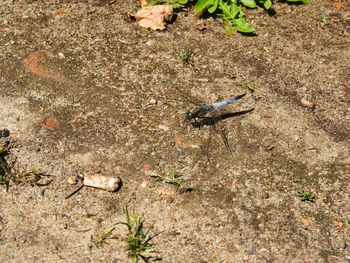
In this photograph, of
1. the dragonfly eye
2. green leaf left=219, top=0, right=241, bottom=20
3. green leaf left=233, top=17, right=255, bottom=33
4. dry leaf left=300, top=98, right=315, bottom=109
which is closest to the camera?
the dragonfly eye

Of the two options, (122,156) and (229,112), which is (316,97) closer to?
Answer: (229,112)

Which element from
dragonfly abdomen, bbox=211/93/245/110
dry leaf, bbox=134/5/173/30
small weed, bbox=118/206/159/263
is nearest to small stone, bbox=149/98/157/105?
dragonfly abdomen, bbox=211/93/245/110

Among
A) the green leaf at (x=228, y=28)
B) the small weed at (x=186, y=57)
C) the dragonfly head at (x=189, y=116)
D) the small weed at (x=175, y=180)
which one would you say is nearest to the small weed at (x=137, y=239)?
the small weed at (x=175, y=180)

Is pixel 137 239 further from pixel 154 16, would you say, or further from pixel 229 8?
pixel 229 8

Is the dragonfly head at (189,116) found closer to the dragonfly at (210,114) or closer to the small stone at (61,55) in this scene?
the dragonfly at (210,114)

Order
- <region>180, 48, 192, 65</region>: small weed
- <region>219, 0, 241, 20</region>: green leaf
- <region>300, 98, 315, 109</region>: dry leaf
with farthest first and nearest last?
1. <region>219, 0, 241, 20</region>: green leaf
2. <region>180, 48, 192, 65</region>: small weed
3. <region>300, 98, 315, 109</region>: dry leaf

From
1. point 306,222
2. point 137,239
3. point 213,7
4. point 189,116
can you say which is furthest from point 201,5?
point 137,239

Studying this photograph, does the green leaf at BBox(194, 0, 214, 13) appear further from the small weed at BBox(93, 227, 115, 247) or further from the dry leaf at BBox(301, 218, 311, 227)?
the small weed at BBox(93, 227, 115, 247)
